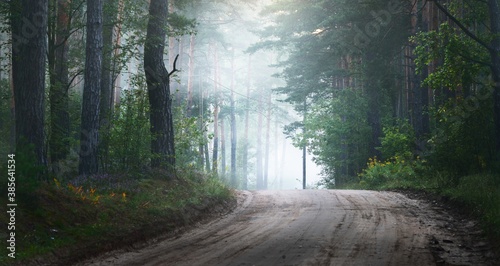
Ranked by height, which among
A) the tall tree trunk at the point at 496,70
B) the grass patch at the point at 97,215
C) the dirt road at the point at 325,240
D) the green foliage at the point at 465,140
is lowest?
the dirt road at the point at 325,240

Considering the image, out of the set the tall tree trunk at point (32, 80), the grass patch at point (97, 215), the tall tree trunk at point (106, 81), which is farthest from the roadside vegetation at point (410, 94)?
the tall tree trunk at point (106, 81)

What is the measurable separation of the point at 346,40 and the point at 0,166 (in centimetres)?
2382

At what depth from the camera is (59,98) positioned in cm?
1670

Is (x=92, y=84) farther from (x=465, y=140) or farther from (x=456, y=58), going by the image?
(x=465, y=140)

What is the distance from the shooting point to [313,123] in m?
34.6

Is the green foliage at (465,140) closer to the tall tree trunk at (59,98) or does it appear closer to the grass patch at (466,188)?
the grass patch at (466,188)

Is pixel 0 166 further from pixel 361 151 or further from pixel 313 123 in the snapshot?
pixel 313 123

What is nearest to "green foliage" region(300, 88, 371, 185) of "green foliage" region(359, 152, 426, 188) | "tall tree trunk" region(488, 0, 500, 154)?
"green foliage" region(359, 152, 426, 188)

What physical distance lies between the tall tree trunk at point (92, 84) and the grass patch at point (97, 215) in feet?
4.66

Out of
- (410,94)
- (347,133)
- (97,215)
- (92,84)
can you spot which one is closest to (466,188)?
(97,215)

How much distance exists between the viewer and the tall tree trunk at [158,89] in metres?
16.1

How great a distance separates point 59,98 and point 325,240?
34.2ft

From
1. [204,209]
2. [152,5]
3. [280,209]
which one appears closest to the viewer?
[204,209]

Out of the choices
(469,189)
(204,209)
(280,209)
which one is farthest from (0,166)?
(469,189)
